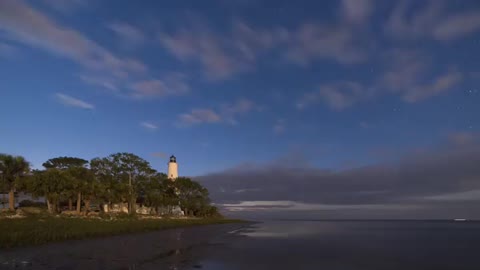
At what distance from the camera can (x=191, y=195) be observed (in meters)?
97.6

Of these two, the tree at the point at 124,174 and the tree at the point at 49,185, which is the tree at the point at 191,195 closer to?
the tree at the point at 124,174

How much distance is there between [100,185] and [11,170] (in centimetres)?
1404

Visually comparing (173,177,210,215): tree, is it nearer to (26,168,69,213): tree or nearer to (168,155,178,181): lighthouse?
(168,155,178,181): lighthouse

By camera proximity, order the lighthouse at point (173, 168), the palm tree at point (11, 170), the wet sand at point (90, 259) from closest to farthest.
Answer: the wet sand at point (90, 259), the palm tree at point (11, 170), the lighthouse at point (173, 168)

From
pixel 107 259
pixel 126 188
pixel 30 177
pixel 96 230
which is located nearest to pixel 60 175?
pixel 30 177

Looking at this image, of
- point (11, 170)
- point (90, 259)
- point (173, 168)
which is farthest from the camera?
point (173, 168)

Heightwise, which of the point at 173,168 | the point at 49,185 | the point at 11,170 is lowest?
the point at 49,185

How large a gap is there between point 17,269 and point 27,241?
37.9 feet

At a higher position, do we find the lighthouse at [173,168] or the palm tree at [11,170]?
the lighthouse at [173,168]

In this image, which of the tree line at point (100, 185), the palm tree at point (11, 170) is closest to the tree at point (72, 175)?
the tree line at point (100, 185)

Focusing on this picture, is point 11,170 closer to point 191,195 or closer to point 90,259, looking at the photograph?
point 191,195

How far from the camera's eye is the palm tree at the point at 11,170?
5916 centimetres

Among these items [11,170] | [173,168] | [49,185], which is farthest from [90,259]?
[173,168]

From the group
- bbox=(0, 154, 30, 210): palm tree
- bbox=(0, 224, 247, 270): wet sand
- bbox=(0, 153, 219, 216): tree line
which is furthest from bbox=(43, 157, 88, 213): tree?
bbox=(0, 224, 247, 270): wet sand
